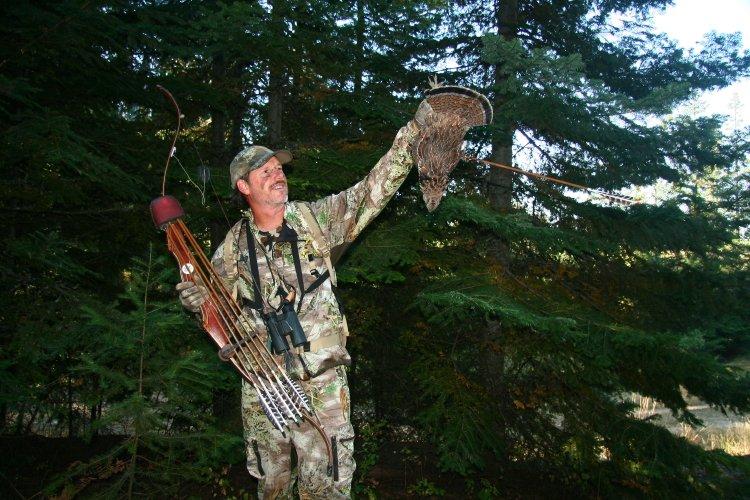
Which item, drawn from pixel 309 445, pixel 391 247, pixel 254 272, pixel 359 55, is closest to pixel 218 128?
pixel 359 55

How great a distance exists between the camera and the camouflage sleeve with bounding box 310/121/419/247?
10.7 ft

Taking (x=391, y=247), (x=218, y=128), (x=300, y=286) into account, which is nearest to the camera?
(x=300, y=286)

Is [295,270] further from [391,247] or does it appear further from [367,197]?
[391,247]

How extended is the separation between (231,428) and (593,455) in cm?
551

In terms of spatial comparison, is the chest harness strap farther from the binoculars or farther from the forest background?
the forest background

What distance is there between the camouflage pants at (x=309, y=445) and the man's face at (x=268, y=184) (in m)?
1.25

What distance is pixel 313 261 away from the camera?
3695mm

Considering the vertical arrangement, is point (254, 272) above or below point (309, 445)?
above

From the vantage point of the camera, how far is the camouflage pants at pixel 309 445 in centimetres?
345

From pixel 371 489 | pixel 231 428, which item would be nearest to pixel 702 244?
pixel 371 489

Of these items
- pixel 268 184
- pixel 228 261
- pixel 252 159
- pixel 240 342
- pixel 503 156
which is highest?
pixel 503 156

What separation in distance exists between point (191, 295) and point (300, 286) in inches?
27.8

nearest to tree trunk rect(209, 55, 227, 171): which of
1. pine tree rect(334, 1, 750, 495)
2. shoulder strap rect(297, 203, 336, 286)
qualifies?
pine tree rect(334, 1, 750, 495)

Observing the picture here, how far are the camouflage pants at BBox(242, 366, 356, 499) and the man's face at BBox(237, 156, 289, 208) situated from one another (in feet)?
4.10
